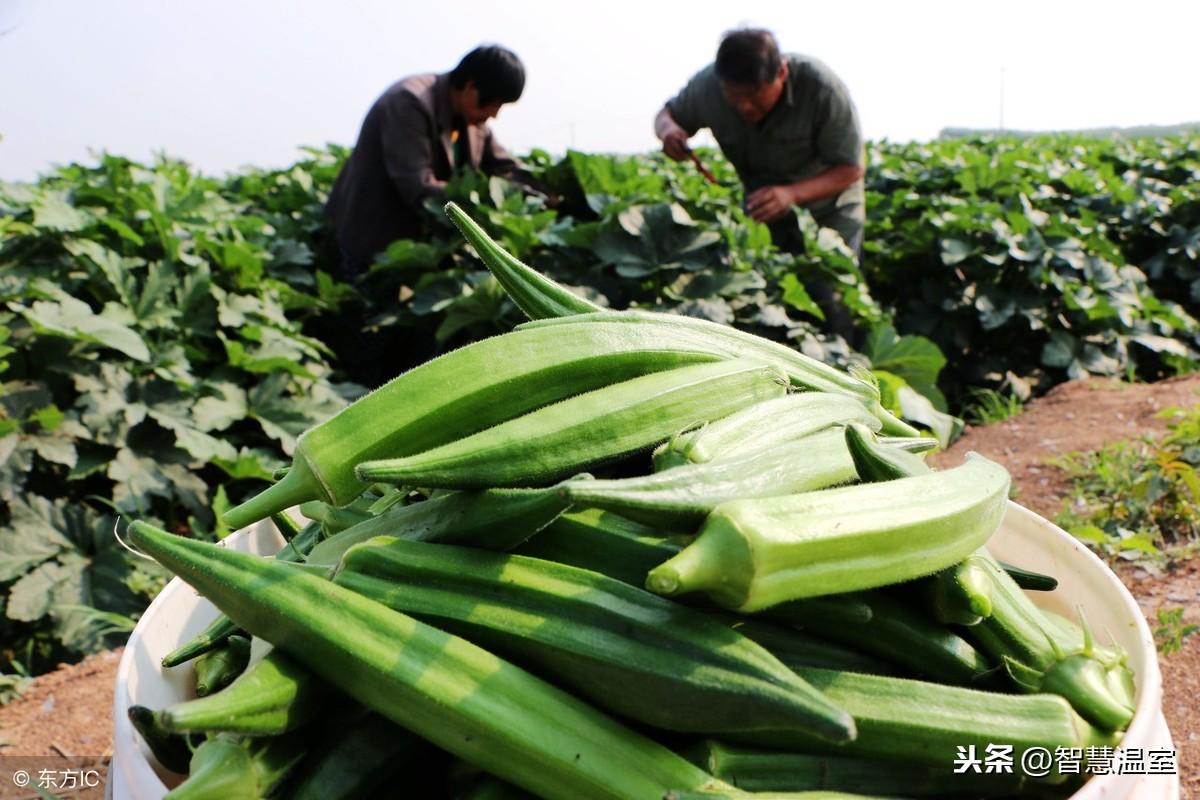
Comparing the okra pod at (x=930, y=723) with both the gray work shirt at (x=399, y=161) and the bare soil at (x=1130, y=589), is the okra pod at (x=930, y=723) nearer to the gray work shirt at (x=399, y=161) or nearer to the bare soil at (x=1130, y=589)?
Result: the bare soil at (x=1130, y=589)

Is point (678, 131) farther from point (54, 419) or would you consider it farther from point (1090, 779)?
point (1090, 779)

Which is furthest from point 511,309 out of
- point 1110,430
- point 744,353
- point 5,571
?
point 744,353

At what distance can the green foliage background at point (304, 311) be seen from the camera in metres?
4.11

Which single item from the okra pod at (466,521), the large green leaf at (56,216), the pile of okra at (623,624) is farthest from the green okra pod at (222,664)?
the large green leaf at (56,216)

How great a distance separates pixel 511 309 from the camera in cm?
568

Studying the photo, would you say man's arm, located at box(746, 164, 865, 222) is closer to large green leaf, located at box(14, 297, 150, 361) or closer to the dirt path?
the dirt path

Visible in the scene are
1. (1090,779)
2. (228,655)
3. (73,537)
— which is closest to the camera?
(1090,779)

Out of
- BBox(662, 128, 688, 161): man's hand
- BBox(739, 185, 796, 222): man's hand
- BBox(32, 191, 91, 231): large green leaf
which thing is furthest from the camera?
BBox(662, 128, 688, 161): man's hand

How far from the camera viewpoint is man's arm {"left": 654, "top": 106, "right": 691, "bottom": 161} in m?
7.53

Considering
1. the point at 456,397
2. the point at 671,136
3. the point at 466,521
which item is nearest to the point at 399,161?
the point at 671,136

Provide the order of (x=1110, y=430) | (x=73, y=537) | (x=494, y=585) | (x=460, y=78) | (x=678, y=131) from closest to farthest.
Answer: (x=494, y=585) → (x=73, y=537) → (x=1110, y=430) → (x=460, y=78) → (x=678, y=131)

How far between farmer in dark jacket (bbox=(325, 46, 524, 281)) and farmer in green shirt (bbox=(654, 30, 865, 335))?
160cm

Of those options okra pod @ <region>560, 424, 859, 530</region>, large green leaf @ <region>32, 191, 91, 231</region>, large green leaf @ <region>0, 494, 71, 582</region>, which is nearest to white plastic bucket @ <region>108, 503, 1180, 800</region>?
okra pod @ <region>560, 424, 859, 530</region>

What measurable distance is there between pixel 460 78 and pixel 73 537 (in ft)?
13.4
